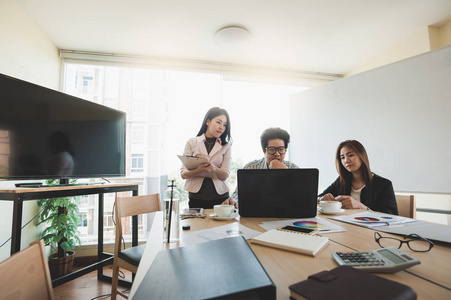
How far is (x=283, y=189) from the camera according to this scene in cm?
107

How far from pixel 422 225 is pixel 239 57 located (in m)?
2.70

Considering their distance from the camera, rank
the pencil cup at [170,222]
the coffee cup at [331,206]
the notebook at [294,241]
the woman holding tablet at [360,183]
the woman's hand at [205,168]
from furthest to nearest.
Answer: the woman's hand at [205,168] < the woman holding tablet at [360,183] < the coffee cup at [331,206] < the pencil cup at [170,222] < the notebook at [294,241]

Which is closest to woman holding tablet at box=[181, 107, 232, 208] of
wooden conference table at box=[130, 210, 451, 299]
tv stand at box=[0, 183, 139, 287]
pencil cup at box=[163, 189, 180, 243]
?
tv stand at box=[0, 183, 139, 287]

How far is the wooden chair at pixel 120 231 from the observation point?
1.45 meters

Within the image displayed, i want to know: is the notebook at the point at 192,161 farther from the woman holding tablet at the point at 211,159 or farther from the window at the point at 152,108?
the window at the point at 152,108

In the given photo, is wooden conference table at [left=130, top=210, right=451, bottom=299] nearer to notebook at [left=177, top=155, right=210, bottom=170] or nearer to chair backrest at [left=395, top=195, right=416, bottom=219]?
notebook at [left=177, top=155, right=210, bottom=170]

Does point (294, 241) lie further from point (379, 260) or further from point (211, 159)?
point (211, 159)

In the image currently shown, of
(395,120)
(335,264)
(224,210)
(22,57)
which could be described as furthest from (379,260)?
(22,57)

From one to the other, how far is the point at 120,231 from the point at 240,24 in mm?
2210

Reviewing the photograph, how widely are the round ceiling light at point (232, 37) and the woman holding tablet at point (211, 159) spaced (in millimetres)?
879

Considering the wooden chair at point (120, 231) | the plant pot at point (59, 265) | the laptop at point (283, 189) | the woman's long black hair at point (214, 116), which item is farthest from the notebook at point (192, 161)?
the plant pot at point (59, 265)

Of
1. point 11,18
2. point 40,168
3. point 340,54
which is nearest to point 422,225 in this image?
point 40,168

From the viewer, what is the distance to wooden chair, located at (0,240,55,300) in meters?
0.46

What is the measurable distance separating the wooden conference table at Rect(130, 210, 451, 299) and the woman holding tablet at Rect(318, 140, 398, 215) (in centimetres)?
78
